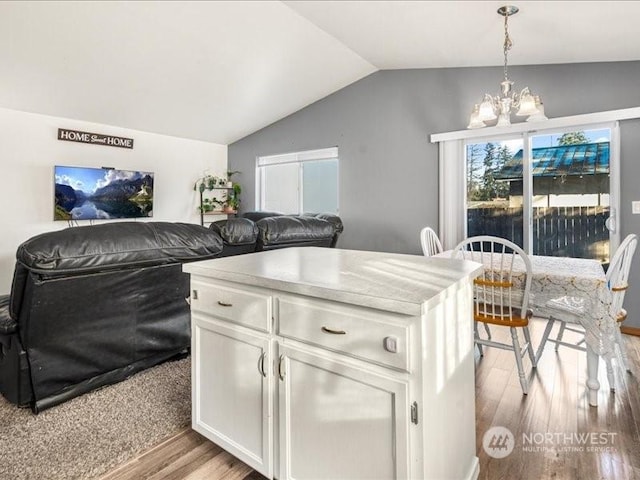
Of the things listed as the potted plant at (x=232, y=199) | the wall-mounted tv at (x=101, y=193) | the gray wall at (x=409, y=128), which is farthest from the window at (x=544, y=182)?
the wall-mounted tv at (x=101, y=193)

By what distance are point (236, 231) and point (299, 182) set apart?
3496 mm

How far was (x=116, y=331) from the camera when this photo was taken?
2.05m

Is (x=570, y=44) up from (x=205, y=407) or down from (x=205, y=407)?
up

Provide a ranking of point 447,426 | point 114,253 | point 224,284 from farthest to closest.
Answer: point 114,253
point 224,284
point 447,426

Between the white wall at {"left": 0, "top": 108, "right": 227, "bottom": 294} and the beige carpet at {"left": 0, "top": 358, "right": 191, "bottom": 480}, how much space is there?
3.04m

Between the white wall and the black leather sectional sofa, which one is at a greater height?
the white wall

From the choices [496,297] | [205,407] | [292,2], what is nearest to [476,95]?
[292,2]

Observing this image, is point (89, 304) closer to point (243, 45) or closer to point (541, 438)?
point (541, 438)

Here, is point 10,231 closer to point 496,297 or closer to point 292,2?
point 292,2

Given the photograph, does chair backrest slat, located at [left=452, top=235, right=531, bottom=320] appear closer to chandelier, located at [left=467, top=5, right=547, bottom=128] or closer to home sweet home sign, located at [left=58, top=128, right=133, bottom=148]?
chandelier, located at [left=467, top=5, right=547, bottom=128]

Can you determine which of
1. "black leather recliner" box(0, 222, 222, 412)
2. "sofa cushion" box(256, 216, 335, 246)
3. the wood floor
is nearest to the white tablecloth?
the wood floor

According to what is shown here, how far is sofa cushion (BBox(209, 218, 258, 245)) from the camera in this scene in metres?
2.30

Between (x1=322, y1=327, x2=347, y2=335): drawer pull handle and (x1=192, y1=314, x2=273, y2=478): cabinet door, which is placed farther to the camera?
(x1=192, y1=314, x2=273, y2=478): cabinet door

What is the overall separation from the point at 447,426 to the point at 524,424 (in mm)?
968
